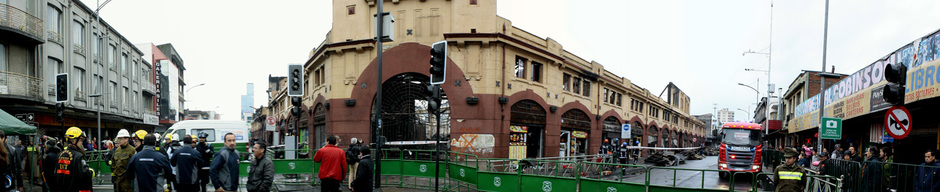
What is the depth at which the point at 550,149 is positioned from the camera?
2327 cm

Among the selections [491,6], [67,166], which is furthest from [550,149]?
[67,166]

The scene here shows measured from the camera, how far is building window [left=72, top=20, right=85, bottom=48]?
25984 millimetres

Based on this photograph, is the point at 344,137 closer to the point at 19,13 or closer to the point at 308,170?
the point at 308,170

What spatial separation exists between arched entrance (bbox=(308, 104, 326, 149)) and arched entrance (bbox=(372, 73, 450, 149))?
14.0 ft

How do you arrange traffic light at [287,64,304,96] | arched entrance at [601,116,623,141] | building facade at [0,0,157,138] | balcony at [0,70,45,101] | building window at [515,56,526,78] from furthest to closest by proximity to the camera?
arched entrance at [601,116,623,141]
building window at [515,56,526,78]
building facade at [0,0,157,138]
balcony at [0,70,45,101]
traffic light at [287,64,304,96]

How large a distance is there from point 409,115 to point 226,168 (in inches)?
482

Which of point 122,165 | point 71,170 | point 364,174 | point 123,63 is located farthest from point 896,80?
point 123,63

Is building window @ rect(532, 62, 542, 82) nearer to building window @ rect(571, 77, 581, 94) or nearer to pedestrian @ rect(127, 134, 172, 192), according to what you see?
building window @ rect(571, 77, 581, 94)

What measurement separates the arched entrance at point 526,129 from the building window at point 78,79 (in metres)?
22.1

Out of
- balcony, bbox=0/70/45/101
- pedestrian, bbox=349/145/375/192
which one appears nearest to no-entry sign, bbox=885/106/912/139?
pedestrian, bbox=349/145/375/192

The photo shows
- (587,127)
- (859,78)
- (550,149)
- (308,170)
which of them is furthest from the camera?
(587,127)

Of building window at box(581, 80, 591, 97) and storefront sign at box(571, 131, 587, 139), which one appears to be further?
building window at box(581, 80, 591, 97)

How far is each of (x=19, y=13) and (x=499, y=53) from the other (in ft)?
61.0

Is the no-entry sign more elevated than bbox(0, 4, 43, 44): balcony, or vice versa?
bbox(0, 4, 43, 44): balcony
